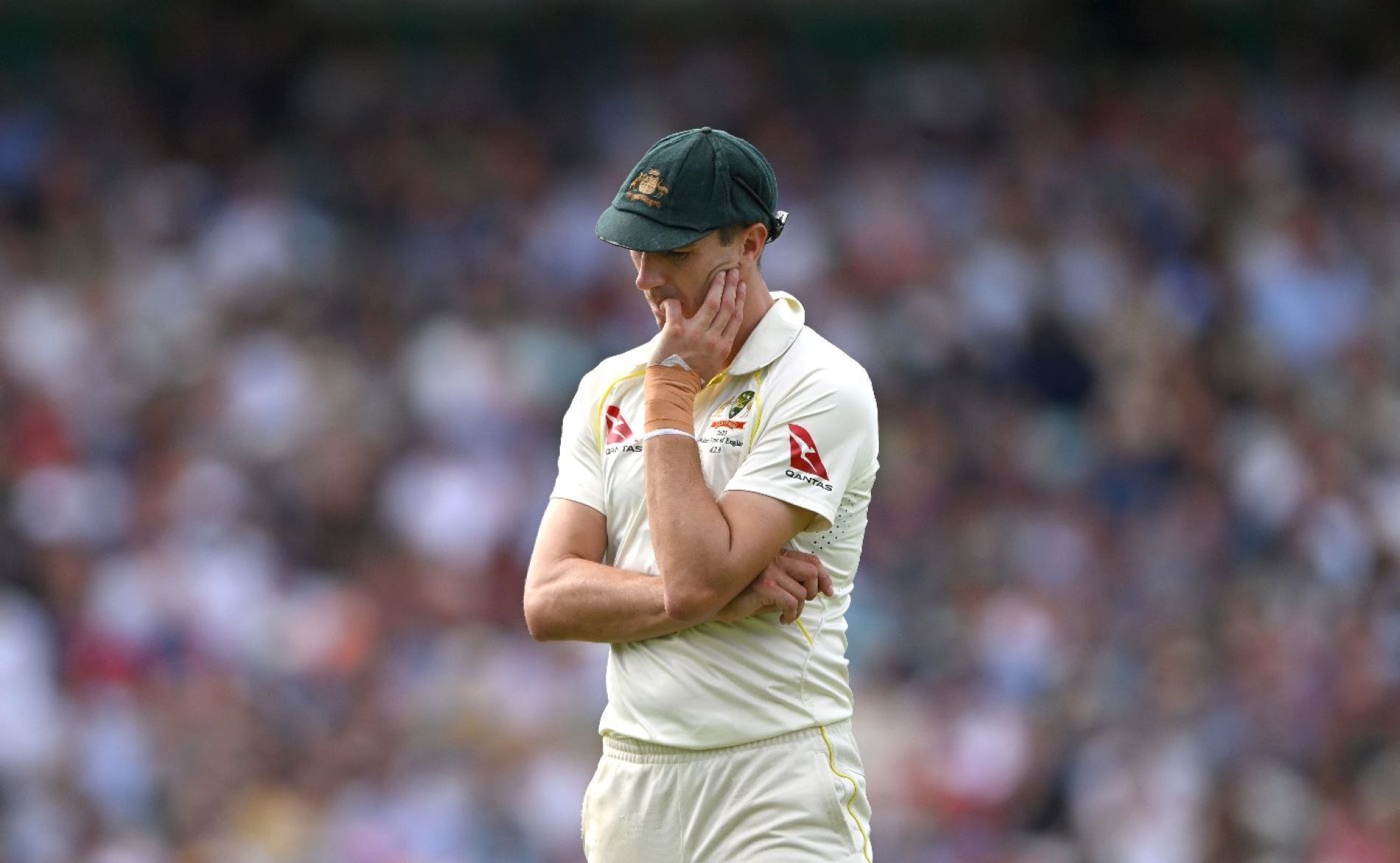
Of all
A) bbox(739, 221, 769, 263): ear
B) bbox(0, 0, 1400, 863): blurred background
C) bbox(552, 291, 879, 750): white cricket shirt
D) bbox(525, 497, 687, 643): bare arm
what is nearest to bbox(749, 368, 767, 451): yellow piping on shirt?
bbox(552, 291, 879, 750): white cricket shirt

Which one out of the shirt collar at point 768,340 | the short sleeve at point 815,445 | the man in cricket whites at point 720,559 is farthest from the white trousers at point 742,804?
the shirt collar at point 768,340

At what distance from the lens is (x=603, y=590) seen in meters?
3.95

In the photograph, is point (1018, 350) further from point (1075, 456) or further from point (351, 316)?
point (351, 316)

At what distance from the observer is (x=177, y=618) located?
10930mm

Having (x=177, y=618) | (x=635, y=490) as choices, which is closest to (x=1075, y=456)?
(x=177, y=618)

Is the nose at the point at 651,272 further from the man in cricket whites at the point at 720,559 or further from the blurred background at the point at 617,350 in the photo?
the blurred background at the point at 617,350

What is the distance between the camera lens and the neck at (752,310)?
4.10 meters

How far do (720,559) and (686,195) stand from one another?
0.74 metres

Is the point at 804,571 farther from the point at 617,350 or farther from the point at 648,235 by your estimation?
the point at 617,350

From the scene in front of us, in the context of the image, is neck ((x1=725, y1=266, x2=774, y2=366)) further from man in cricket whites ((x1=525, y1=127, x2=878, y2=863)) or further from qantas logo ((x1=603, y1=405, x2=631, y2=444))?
qantas logo ((x1=603, y1=405, x2=631, y2=444))

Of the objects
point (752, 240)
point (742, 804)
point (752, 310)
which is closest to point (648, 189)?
point (752, 240)

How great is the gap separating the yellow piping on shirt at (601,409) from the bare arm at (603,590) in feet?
0.50

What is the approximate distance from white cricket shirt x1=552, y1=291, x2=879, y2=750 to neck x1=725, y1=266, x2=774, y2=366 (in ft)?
0.07

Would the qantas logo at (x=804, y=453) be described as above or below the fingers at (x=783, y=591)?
above
